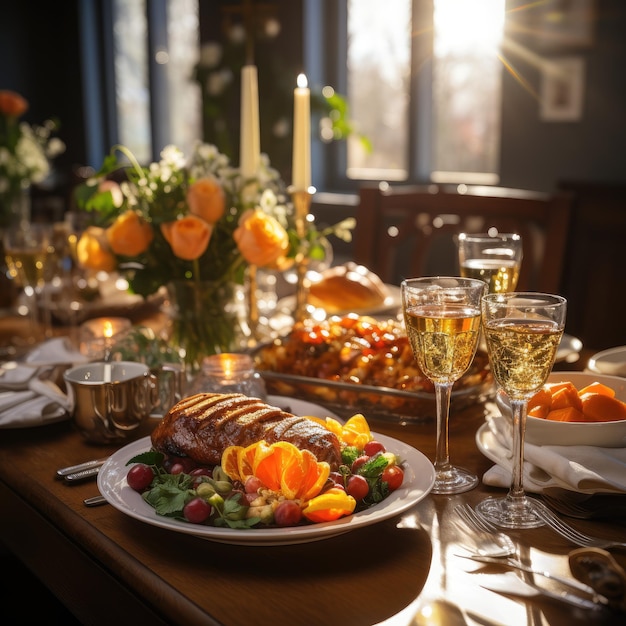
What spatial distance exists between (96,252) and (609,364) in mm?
900

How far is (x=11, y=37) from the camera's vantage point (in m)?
7.18

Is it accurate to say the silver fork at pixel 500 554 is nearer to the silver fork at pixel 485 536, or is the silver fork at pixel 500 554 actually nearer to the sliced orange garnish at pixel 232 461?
the silver fork at pixel 485 536

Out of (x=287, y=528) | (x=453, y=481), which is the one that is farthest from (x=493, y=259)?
(x=287, y=528)

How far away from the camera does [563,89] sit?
3623 mm

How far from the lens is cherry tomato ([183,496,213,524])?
0.87 metres

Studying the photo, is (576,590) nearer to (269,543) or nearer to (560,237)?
(269,543)

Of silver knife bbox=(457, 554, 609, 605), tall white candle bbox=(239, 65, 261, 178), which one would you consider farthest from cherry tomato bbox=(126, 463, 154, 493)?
tall white candle bbox=(239, 65, 261, 178)

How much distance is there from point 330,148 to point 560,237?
3076 millimetres

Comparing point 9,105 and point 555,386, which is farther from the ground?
point 9,105

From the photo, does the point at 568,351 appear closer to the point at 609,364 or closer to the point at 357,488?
the point at 609,364

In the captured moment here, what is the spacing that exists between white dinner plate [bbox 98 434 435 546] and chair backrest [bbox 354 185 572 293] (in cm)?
126

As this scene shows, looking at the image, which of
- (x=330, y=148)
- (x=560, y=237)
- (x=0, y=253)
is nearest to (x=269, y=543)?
(x=560, y=237)

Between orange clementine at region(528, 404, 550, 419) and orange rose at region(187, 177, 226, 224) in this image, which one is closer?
orange clementine at region(528, 404, 550, 419)

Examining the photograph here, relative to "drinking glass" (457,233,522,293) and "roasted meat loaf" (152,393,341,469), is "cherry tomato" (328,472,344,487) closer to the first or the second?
"roasted meat loaf" (152,393,341,469)
